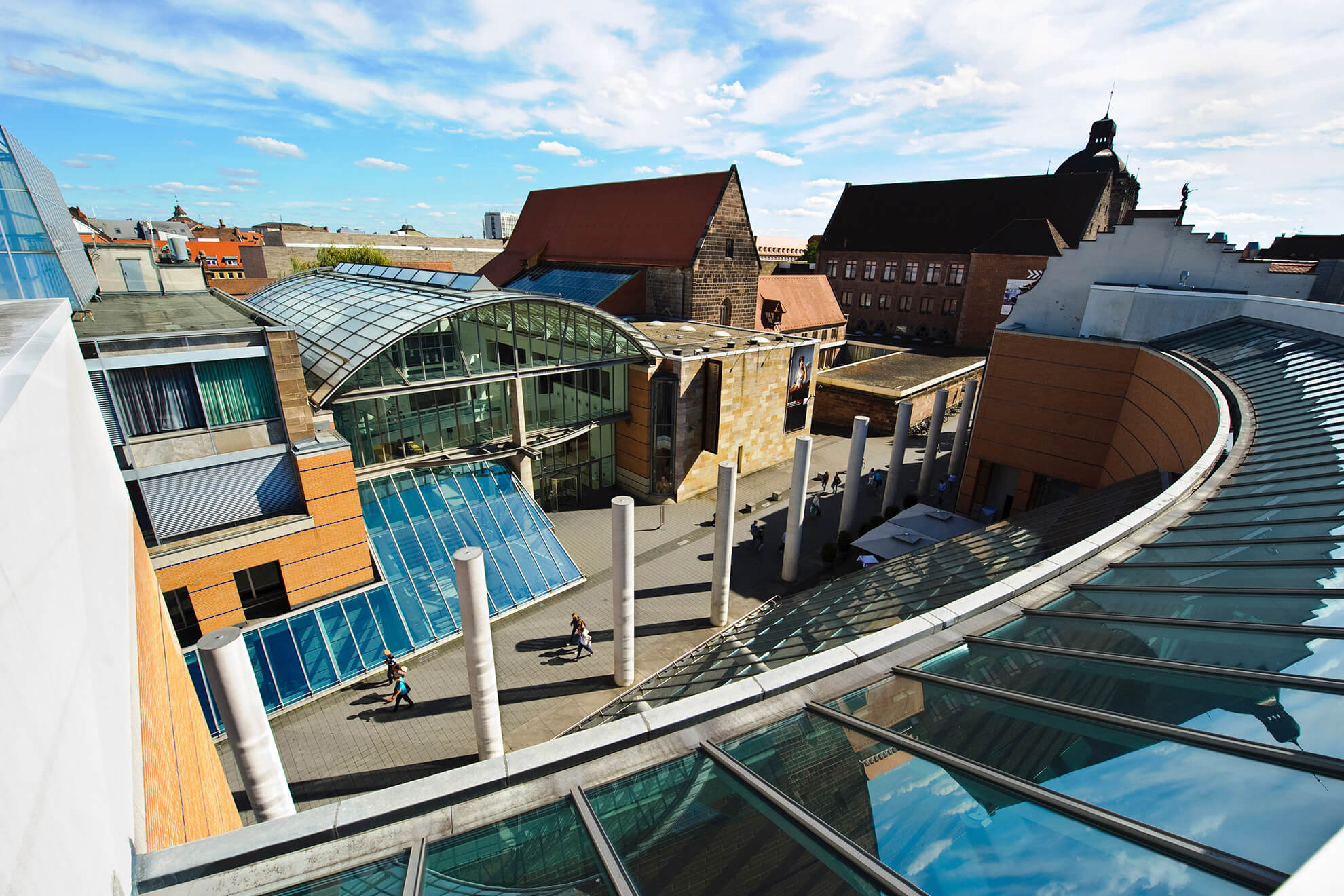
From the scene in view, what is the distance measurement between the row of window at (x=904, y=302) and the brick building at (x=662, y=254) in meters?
28.6

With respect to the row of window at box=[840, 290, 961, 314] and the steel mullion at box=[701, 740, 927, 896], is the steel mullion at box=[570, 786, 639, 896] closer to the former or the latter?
the steel mullion at box=[701, 740, 927, 896]

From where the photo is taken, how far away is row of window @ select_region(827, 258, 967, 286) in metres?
57.1

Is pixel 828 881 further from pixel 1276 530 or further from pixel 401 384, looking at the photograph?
pixel 401 384

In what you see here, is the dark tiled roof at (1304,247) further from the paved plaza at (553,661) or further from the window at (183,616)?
the window at (183,616)

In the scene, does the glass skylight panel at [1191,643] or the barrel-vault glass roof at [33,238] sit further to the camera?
the barrel-vault glass roof at [33,238]

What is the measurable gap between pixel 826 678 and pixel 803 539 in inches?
721

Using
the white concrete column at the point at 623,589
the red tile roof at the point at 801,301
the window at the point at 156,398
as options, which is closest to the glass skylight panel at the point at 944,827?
the white concrete column at the point at 623,589

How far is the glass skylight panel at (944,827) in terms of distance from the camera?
309cm

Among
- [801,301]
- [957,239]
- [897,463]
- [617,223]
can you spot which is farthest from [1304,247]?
[617,223]

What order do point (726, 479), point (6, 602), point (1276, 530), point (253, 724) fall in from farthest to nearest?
point (726, 479)
point (253, 724)
point (1276, 530)
point (6, 602)

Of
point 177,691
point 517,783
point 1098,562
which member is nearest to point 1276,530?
point 1098,562

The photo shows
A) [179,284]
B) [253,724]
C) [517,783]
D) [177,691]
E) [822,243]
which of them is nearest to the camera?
[517,783]

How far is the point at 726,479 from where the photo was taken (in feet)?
56.4

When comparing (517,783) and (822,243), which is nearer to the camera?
(517,783)
